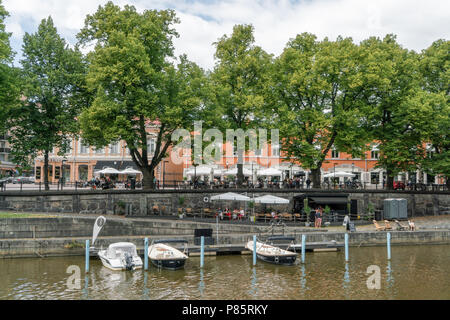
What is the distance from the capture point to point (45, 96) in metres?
36.8

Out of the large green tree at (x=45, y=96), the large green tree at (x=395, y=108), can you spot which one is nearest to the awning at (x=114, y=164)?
the large green tree at (x=45, y=96)

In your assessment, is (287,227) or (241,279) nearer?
(241,279)

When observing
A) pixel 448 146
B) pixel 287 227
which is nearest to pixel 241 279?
pixel 287 227

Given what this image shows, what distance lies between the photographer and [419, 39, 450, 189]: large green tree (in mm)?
40438

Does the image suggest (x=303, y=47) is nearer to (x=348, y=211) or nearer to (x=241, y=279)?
(x=348, y=211)

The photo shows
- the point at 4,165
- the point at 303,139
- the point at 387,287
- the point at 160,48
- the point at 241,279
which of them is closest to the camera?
the point at 387,287

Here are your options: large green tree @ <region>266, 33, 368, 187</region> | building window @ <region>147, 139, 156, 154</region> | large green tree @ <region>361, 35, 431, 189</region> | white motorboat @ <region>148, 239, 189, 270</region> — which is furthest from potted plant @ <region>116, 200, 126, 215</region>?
large green tree @ <region>361, 35, 431, 189</region>

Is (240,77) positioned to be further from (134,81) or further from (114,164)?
(114,164)

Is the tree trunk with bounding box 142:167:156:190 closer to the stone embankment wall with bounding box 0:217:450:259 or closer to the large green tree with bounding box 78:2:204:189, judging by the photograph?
the large green tree with bounding box 78:2:204:189

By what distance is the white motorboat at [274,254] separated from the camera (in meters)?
24.9

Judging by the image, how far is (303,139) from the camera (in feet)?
134

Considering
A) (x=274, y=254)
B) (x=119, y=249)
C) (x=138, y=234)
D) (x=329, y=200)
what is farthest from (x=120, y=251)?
(x=329, y=200)

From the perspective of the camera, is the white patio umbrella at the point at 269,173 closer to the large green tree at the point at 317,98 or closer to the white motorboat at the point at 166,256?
the large green tree at the point at 317,98

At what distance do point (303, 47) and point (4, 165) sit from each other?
66.0m
